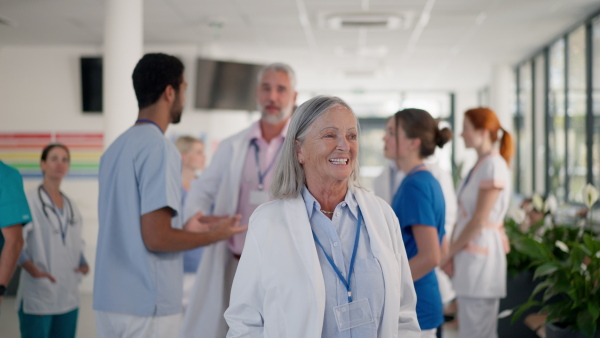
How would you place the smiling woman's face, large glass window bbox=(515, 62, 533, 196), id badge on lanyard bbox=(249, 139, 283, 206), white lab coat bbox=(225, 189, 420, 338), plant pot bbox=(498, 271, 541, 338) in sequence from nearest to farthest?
white lab coat bbox=(225, 189, 420, 338)
the smiling woman's face
id badge on lanyard bbox=(249, 139, 283, 206)
plant pot bbox=(498, 271, 541, 338)
large glass window bbox=(515, 62, 533, 196)

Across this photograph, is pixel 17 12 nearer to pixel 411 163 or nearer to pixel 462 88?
pixel 411 163

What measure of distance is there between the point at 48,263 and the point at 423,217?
2699 mm

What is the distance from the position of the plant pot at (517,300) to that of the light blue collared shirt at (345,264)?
342 cm

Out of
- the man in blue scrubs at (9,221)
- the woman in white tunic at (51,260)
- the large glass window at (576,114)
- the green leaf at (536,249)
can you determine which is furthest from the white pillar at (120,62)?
the large glass window at (576,114)

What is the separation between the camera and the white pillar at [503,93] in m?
10.7

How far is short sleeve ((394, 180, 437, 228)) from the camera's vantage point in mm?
2471

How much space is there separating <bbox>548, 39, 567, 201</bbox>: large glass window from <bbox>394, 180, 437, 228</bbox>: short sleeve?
19.9ft

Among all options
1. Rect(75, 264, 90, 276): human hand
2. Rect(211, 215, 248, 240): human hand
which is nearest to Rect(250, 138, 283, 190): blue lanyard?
Rect(211, 215, 248, 240): human hand

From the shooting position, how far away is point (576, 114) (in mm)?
7617

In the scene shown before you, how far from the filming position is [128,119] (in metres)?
5.25

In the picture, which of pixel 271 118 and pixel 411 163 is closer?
pixel 411 163

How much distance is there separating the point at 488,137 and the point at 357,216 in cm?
247

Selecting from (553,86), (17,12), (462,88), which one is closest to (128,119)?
(17,12)

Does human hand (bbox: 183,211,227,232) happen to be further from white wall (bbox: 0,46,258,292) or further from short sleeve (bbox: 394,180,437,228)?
white wall (bbox: 0,46,258,292)
